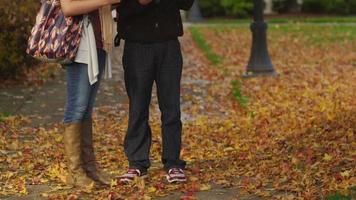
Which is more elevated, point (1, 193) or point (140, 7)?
point (140, 7)

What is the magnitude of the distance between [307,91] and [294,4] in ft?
96.6

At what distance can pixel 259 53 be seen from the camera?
14.0m

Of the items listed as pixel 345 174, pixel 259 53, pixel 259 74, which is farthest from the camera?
pixel 259 53

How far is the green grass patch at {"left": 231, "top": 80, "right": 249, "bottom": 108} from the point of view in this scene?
35.2ft

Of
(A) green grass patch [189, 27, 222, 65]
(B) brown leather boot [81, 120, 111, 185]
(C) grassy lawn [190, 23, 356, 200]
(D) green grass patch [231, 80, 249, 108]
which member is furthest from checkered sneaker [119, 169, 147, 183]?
(A) green grass patch [189, 27, 222, 65]

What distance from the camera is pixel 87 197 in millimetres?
5543

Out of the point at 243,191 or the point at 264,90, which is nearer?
the point at 243,191

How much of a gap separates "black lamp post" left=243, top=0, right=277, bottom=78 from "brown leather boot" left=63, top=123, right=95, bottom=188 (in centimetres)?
825

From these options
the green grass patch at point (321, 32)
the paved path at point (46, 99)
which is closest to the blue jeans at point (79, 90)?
the paved path at point (46, 99)

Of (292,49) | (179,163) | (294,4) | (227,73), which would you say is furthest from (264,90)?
(294,4)

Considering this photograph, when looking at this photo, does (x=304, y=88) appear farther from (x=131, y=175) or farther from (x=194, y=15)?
(x=194, y=15)

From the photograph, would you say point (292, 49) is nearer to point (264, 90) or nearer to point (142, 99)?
point (264, 90)

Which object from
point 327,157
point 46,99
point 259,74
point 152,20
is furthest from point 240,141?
point 259,74

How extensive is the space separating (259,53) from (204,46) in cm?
818
